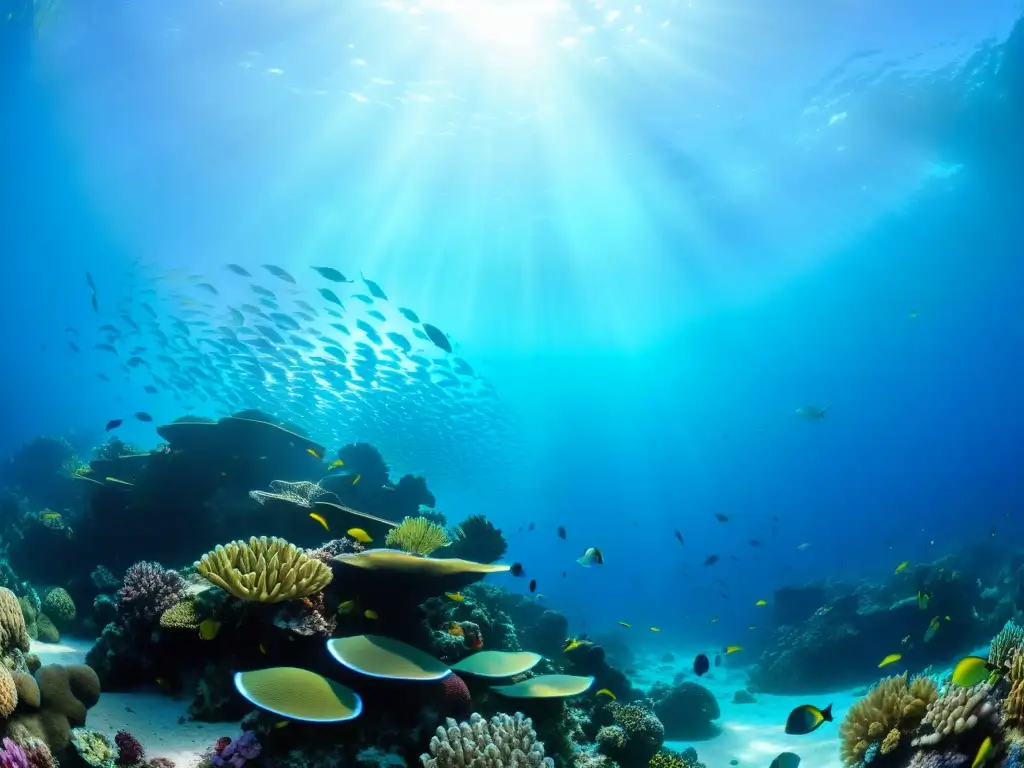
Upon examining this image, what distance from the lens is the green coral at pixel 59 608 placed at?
26.9 ft

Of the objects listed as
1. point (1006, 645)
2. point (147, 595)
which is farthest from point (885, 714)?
point (147, 595)

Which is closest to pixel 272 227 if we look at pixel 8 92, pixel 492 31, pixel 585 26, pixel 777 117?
pixel 8 92

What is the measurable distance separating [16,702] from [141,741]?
110 centimetres

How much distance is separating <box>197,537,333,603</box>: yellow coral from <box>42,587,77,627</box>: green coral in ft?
19.3

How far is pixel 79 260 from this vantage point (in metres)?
53.3

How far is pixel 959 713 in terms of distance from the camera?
165 inches

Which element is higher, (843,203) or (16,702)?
(843,203)

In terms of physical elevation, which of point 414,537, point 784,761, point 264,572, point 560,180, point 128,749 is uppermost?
point 560,180

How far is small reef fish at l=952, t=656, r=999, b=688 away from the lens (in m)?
4.09

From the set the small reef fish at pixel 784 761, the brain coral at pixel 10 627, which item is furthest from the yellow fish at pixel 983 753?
the brain coral at pixel 10 627

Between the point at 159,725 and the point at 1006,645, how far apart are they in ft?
24.9

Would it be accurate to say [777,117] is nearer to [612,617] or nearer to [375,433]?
[375,433]

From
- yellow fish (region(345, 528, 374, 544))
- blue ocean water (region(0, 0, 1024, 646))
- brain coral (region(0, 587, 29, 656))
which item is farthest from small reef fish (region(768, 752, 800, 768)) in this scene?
blue ocean water (region(0, 0, 1024, 646))

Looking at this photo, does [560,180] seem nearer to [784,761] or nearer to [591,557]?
[591,557]
